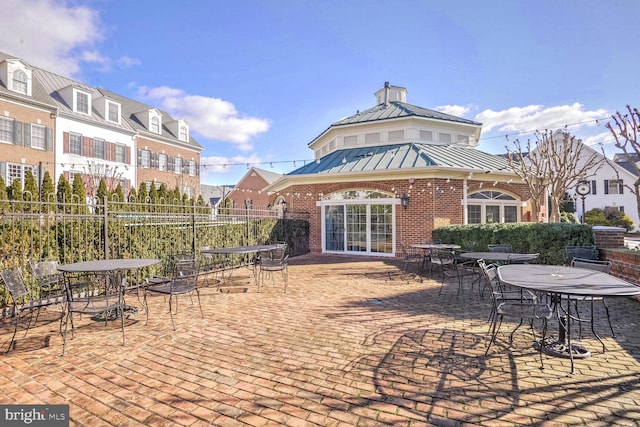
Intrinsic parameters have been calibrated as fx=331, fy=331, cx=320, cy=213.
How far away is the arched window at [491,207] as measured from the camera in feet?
43.5

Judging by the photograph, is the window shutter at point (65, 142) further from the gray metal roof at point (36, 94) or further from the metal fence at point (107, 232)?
the metal fence at point (107, 232)

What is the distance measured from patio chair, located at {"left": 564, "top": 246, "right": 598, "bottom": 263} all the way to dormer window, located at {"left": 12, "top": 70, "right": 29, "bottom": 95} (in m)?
27.7

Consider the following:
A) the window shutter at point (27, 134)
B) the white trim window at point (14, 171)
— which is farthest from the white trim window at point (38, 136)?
the white trim window at point (14, 171)

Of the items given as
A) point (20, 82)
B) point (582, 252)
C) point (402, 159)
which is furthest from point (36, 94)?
point (582, 252)

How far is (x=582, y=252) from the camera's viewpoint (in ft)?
23.8

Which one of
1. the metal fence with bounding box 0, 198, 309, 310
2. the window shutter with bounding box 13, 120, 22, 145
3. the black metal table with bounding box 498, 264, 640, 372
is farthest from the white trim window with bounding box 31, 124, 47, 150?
the black metal table with bounding box 498, 264, 640, 372

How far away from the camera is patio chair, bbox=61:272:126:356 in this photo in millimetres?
4180

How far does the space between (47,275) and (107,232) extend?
69.7 inches

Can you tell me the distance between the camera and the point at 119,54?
1094 centimetres

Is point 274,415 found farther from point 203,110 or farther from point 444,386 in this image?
point 203,110

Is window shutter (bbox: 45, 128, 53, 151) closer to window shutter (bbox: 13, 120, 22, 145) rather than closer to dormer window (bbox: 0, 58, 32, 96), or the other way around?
window shutter (bbox: 13, 120, 22, 145)

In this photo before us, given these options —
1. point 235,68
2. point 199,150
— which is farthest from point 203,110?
point 235,68

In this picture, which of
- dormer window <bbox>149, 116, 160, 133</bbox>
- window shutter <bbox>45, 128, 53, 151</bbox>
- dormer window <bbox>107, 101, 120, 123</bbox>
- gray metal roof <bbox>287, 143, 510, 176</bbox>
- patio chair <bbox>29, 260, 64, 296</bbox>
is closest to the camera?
patio chair <bbox>29, 260, 64, 296</bbox>

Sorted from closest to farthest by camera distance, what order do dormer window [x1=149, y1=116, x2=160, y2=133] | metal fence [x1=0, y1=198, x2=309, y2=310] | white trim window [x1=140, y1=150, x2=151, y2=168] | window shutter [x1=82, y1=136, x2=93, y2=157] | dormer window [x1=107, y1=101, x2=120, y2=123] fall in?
metal fence [x1=0, y1=198, x2=309, y2=310], window shutter [x1=82, y1=136, x2=93, y2=157], dormer window [x1=107, y1=101, x2=120, y2=123], white trim window [x1=140, y1=150, x2=151, y2=168], dormer window [x1=149, y1=116, x2=160, y2=133]
